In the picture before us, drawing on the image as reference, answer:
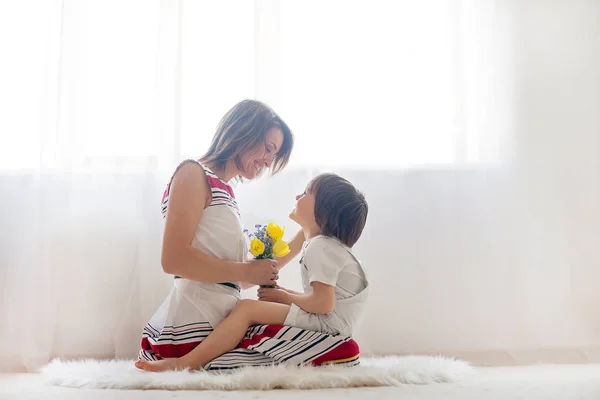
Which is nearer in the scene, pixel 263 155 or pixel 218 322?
pixel 218 322

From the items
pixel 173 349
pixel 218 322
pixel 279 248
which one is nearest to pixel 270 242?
pixel 279 248

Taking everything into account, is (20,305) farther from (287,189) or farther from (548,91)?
(548,91)

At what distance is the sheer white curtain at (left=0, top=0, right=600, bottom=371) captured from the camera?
1.85 meters

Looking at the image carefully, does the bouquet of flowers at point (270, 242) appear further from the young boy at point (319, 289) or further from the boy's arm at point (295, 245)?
the boy's arm at point (295, 245)

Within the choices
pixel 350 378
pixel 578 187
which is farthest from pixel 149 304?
pixel 578 187

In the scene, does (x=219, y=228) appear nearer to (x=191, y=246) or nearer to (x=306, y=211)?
(x=191, y=246)

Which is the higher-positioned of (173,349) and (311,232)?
(311,232)

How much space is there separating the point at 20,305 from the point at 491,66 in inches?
71.3

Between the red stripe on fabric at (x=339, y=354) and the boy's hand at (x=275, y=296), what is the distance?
0.17 m

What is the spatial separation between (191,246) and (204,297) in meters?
0.14

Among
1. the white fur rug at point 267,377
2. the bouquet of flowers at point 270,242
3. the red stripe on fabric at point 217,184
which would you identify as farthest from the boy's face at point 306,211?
the white fur rug at point 267,377

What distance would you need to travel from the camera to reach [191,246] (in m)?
1.45

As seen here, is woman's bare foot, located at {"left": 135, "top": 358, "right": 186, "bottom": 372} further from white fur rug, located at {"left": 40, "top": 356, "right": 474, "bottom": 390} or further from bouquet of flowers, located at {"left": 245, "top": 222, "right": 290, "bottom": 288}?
bouquet of flowers, located at {"left": 245, "top": 222, "right": 290, "bottom": 288}

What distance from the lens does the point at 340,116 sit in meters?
1.94
